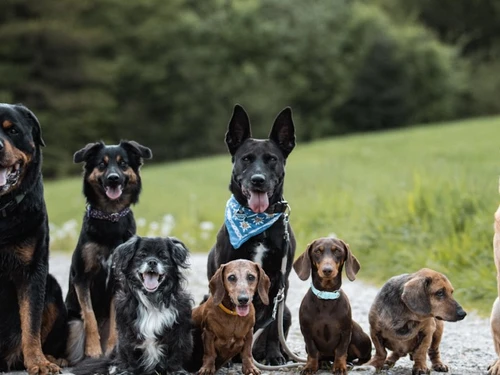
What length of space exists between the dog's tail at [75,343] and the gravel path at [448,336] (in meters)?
1.05

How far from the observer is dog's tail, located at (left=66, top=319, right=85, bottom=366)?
616cm

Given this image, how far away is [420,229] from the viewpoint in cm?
1199

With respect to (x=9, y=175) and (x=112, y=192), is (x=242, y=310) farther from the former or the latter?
(x=9, y=175)

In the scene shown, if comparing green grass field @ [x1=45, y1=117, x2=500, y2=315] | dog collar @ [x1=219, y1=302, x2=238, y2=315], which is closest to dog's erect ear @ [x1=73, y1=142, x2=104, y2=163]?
dog collar @ [x1=219, y1=302, x2=238, y2=315]

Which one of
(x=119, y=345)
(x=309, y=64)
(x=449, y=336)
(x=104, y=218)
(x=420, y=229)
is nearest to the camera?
(x=119, y=345)

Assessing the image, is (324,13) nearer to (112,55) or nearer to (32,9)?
(112,55)

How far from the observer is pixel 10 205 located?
18.6ft

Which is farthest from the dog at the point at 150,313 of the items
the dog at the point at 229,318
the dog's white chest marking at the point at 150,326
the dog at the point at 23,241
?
the dog at the point at 23,241

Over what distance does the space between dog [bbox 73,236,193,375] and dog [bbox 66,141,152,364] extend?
534 millimetres

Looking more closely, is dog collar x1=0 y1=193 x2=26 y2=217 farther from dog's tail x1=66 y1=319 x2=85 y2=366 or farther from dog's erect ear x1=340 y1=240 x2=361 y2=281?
dog's erect ear x1=340 y1=240 x2=361 y2=281

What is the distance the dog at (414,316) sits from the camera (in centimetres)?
550

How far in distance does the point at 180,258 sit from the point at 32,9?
40.4 metres

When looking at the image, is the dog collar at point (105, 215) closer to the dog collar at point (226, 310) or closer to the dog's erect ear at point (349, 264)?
the dog collar at point (226, 310)

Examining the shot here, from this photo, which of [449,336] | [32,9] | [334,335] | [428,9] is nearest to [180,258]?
[334,335]
